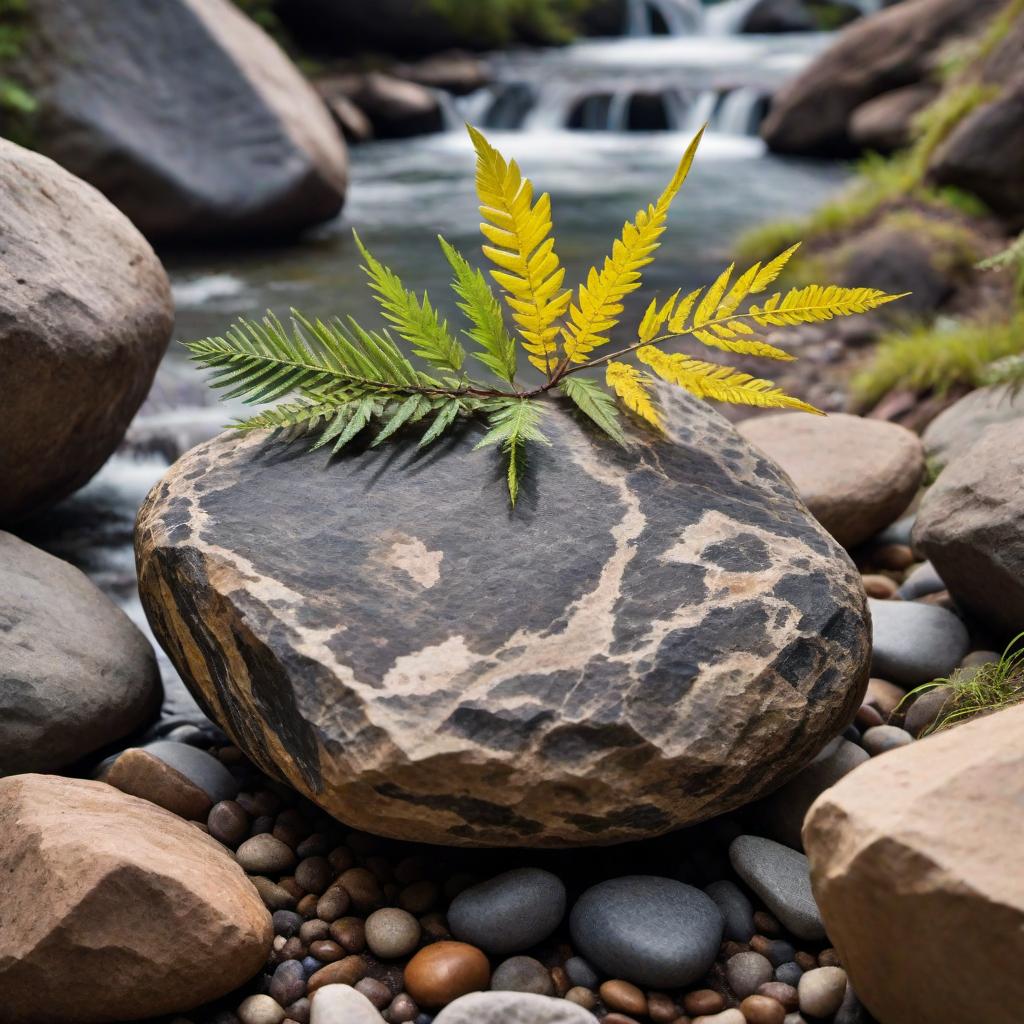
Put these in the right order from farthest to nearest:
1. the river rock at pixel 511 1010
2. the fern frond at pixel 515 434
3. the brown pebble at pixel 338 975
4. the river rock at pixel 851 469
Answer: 1. the river rock at pixel 851 469
2. the fern frond at pixel 515 434
3. the brown pebble at pixel 338 975
4. the river rock at pixel 511 1010

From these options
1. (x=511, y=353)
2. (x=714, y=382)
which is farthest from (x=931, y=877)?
(x=511, y=353)

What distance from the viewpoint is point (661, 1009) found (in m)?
2.18

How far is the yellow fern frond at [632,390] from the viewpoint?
9.43 ft

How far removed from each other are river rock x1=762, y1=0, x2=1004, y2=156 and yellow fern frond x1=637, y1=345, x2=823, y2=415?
9.30m

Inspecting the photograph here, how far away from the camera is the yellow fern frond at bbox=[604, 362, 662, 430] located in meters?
2.88

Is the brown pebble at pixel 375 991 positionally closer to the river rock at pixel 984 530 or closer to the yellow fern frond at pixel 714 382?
the yellow fern frond at pixel 714 382

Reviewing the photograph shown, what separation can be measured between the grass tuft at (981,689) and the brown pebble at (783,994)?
33.3 inches

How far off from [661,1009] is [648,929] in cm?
15

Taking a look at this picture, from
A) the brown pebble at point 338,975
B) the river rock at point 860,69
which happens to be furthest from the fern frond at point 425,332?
the river rock at point 860,69

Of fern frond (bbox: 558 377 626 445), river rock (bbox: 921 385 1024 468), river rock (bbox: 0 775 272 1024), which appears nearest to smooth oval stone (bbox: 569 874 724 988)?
river rock (bbox: 0 775 272 1024)

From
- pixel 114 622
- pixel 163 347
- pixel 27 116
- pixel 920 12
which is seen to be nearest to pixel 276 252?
pixel 27 116

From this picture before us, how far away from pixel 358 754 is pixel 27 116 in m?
7.03

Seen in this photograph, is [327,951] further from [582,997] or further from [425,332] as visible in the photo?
[425,332]

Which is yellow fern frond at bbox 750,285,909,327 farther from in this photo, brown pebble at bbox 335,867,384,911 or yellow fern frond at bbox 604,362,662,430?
brown pebble at bbox 335,867,384,911
